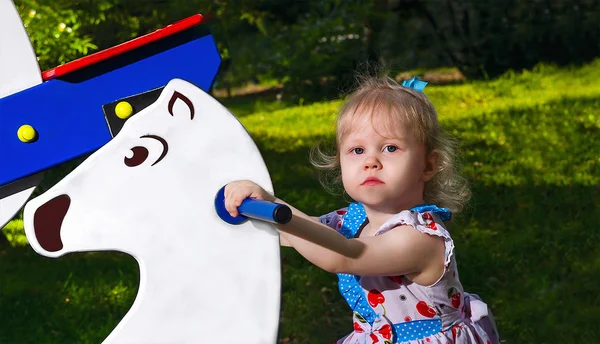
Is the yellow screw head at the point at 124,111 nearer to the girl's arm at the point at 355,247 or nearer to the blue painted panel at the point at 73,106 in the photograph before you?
the blue painted panel at the point at 73,106

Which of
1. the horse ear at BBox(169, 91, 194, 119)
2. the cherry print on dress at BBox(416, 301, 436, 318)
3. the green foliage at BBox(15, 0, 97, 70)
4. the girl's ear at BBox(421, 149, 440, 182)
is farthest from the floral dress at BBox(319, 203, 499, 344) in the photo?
the green foliage at BBox(15, 0, 97, 70)

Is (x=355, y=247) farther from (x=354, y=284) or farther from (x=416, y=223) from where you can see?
(x=354, y=284)

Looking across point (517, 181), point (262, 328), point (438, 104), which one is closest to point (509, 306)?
point (517, 181)

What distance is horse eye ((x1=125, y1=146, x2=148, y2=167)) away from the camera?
175cm

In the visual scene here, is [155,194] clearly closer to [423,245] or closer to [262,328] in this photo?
[262,328]

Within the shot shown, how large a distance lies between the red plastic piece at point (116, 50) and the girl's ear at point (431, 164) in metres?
0.75

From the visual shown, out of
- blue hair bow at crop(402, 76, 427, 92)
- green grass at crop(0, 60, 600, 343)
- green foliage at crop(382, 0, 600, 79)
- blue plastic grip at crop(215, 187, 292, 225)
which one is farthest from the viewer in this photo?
green foliage at crop(382, 0, 600, 79)

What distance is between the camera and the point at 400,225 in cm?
216

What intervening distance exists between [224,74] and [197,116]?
840 cm

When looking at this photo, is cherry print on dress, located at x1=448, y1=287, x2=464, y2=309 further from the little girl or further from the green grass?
the green grass

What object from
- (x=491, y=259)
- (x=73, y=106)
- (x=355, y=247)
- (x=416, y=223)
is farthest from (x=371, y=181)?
(x=491, y=259)

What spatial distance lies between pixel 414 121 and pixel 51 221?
959 mm

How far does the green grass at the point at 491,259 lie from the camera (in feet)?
12.9

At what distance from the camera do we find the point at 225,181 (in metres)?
1.81
